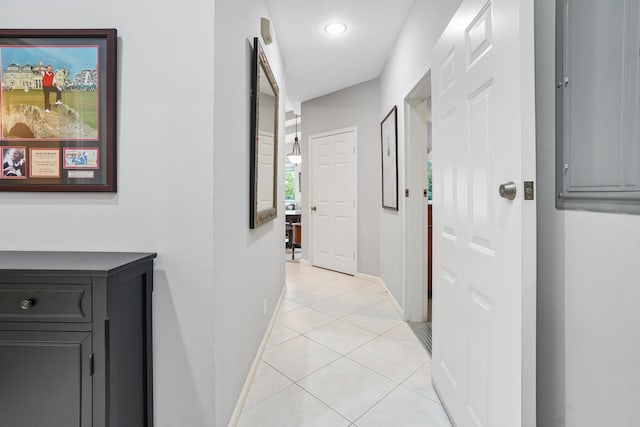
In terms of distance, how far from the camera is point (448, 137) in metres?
1.55

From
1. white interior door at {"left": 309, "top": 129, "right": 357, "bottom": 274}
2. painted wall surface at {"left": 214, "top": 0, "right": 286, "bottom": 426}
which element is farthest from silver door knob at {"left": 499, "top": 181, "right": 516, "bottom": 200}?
white interior door at {"left": 309, "top": 129, "right": 357, "bottom": 274}

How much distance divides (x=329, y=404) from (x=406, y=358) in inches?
28.6

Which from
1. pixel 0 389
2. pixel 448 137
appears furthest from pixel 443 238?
pixel 0 389

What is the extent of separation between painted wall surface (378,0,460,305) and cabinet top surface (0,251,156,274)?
2.04 meters

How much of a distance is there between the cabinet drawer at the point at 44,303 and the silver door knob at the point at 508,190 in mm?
1370

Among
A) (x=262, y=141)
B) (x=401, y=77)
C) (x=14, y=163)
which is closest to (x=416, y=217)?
(x=401, y=77)

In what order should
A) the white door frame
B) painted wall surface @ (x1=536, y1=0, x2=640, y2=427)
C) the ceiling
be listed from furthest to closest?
the white door frame, the ceiling, painted wall surface @ (x1=536, y1=0, x2=640, y2=427)

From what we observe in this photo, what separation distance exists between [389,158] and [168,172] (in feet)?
8.50

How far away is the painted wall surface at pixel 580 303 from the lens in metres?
0.72

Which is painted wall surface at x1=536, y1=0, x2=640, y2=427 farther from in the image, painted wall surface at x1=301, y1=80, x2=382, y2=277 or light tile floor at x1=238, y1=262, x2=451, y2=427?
painted wall surface at x1=301, y1=80, x2=382, y2=277

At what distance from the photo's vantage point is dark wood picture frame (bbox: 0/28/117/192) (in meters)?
1.28

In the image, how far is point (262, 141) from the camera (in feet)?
7.03

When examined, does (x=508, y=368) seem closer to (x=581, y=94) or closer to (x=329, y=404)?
(x=581, y=94)

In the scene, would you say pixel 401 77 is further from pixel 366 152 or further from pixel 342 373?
pixel 342 373
